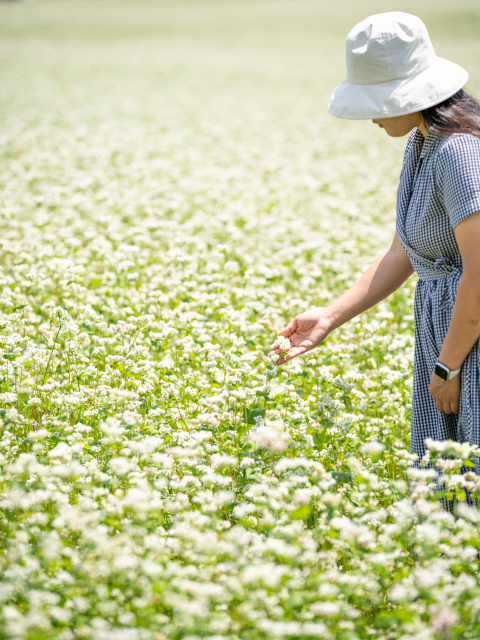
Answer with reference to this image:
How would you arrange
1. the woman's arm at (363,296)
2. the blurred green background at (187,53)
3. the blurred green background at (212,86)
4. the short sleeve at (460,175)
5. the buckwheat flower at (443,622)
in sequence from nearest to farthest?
the buckwheat flower at (443,622)
the short sleeve at (460,175)
the woman's arm at (363,296)
the blurred green background at (212,86)
the blurred green background at (187,53)

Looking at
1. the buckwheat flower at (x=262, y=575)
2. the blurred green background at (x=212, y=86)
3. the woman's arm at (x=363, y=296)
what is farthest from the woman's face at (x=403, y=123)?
the blurred green background at (x=212, y=86)

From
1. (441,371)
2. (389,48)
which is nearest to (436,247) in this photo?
(441,371)

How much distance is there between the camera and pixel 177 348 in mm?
3848

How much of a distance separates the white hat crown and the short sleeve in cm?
35

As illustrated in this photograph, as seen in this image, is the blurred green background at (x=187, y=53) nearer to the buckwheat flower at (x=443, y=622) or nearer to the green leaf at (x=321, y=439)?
the green leaf at (x=321, y=439)

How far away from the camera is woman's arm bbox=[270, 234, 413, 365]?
9.51 feet

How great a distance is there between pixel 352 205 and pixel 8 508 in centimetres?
709

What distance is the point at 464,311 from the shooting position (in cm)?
225

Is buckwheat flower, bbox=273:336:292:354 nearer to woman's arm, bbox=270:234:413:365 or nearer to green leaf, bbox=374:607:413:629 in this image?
woman's arm, bbox=270:234:413:365

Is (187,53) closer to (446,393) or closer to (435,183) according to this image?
(435,183)

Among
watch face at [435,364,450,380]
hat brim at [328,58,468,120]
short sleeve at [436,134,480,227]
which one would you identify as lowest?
watch face at [435,364,450,380]

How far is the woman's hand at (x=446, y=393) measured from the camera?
2.44 meters

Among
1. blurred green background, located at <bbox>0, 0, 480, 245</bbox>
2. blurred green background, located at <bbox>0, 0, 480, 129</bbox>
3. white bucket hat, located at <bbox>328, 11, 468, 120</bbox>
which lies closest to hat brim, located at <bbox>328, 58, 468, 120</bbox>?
white bucket hat, located at <bbox>328, 11, 468, 120</bbox>

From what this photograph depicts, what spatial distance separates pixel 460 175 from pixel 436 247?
14.0 inches
